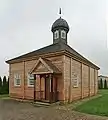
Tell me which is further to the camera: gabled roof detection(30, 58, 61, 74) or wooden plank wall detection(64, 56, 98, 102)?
wooden plank wall detection(64, 56, 98, 102)

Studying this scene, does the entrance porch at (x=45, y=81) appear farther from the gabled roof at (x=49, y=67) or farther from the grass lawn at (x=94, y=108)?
the grass lawn at (x=94, y=108)

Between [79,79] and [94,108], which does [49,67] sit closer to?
[94,108]

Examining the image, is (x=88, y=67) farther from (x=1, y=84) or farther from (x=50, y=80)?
(x=1, y=84)

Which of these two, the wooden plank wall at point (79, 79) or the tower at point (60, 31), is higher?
the tower at point (60, 31)

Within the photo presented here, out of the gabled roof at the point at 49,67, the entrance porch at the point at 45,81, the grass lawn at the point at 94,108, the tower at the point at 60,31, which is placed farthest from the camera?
the tower at the point at 60,31

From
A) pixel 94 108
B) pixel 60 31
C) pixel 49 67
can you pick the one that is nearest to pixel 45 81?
pixel 49 67

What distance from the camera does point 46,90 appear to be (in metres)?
16.8

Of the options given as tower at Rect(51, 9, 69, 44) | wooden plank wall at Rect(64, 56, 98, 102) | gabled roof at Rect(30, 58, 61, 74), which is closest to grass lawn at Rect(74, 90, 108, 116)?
wooden plank wall at Rect(64, 56, 98, 102)

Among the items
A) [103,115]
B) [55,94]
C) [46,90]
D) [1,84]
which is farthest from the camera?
[1,84]

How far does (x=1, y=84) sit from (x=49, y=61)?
12854 millimetres

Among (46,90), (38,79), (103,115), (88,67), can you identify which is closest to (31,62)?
(38,79)

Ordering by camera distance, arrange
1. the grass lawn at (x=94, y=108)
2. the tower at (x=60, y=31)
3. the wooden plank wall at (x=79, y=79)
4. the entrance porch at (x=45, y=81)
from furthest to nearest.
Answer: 1. the tower at (x=60, y=31)
2. the wooden plank wall at (x=79, y=79)
3. the entrance porch at (x=45, y=81)
4. the grass lawn at (x=94, y=108)

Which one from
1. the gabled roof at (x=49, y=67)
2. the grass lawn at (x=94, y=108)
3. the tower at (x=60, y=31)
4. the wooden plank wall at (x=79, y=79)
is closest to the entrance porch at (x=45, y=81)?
the gabled roof at (x=49, y=67)

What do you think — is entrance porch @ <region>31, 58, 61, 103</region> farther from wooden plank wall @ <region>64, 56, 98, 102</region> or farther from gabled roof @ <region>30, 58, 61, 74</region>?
wooden plank wall @ <region>64, 56, 98, 102</region>
